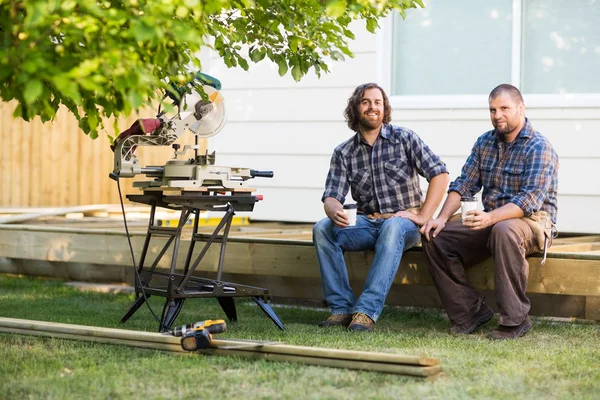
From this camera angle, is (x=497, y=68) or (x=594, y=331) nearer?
(x=594, y=331)

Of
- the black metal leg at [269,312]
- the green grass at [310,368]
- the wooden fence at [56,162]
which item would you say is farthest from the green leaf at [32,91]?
the wooden fence at [56,162]

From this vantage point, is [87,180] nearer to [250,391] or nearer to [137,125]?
[137,125]

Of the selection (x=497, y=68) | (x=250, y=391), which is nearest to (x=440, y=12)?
(x=497, y=68)

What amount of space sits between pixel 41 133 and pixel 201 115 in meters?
5.23

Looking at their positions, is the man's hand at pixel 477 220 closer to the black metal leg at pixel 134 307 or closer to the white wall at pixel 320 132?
the black metal leg at pixel 134 307

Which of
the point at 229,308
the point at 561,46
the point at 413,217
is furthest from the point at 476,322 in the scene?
the point at 561,46

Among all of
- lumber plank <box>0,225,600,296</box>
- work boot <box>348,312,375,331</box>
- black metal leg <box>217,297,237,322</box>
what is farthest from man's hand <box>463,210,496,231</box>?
black metal leg <box>217,297,237,322</box>

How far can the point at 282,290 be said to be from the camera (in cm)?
592

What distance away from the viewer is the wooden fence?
29.9 feet

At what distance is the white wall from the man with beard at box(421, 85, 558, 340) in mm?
1688

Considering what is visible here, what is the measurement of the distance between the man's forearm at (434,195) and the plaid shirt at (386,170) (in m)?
0.03

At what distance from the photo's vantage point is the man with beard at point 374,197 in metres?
4.77

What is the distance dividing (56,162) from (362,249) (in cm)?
518

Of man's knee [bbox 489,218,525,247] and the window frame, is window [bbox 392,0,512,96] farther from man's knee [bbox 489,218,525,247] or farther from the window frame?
man's knee [bbox 489,218,525,247]
